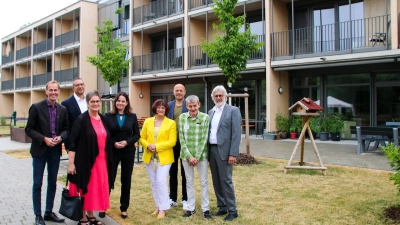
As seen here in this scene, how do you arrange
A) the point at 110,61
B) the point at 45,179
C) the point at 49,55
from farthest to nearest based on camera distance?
the point at 49,55, the point at 110,61, the point at 45,179

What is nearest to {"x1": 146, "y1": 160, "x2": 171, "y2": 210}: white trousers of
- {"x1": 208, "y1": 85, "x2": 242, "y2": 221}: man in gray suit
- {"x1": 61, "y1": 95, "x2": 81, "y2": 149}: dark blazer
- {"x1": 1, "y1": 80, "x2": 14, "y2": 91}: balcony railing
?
{"x1": 208, "y1": 85, "x2": 242, "y2": 221}: man in gray suit

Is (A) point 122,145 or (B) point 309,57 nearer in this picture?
(A) point 122,145

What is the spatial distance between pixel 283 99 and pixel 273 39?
113 inches

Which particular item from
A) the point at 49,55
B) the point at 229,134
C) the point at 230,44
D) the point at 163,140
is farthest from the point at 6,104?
the point at 229,134

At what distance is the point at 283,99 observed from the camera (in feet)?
56.8

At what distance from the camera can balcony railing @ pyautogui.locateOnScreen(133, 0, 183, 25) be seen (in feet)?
71.4

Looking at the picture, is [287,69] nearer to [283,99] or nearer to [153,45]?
[283,99]

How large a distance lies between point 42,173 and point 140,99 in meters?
20.0

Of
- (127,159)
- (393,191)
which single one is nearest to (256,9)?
(393,191)

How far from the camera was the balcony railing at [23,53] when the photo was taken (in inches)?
1553

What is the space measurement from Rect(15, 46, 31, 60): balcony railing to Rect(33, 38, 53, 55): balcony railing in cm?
208

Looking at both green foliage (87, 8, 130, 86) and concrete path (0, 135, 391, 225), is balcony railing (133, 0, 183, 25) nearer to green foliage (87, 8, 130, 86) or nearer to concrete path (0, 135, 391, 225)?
green foliage (87, 8, 130, 86)

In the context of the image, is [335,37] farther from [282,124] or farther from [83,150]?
[83,150]

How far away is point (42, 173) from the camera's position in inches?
197
